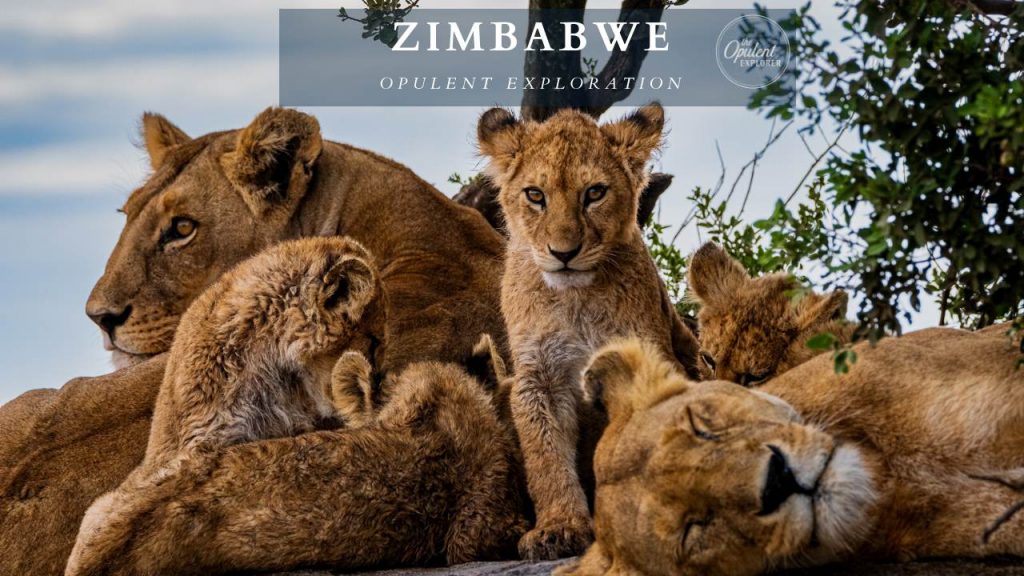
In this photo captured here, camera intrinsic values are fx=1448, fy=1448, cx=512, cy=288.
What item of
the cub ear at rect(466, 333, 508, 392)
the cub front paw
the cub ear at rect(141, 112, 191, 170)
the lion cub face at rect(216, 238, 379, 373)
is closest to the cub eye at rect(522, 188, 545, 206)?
the cub ear at rect(466, 333, 508, 392)

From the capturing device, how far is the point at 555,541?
15.6 ft

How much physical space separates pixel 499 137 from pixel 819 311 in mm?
1466

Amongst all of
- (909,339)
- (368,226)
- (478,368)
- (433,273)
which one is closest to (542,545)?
(478,368)

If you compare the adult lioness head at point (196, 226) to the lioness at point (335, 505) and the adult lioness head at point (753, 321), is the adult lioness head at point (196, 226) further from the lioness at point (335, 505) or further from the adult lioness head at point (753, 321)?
the adult lioness head at point (753, 321)

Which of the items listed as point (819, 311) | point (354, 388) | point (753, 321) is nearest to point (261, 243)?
point (354, 388)

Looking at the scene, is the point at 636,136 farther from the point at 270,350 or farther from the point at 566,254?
the point at 270,350

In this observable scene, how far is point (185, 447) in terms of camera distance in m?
4.75

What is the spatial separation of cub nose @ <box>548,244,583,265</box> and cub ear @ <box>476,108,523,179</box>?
61cm

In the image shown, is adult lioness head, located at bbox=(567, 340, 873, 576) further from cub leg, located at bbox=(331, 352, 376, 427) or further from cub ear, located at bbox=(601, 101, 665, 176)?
cub ear, located at bbox=(601, 101, 665, 176)

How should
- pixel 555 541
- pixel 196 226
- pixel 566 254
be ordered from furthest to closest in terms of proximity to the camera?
pixel 196 226, pixel 566 254, pixel 555 541

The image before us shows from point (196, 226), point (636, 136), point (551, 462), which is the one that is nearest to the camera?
point (551, 462)

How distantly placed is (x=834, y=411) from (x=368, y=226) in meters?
3.39

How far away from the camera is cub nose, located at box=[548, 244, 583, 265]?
210 inches

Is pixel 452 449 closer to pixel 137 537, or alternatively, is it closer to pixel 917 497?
pixel 137 537
